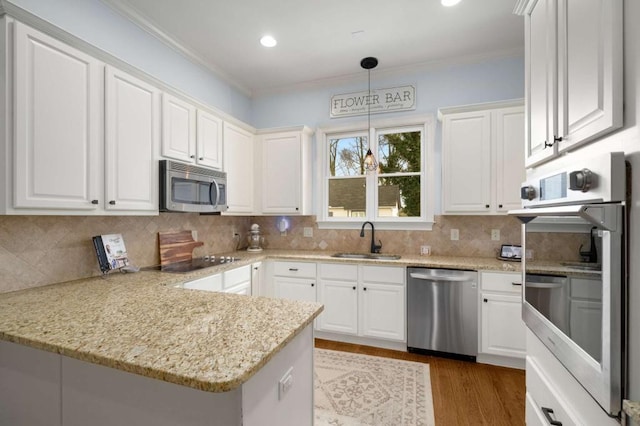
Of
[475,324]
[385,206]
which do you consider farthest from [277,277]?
[475,324]

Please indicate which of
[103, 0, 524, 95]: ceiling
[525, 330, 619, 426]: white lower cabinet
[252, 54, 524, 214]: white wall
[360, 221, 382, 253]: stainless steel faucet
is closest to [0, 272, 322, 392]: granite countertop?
[525, 330, 619, 426]: white lower cabinet

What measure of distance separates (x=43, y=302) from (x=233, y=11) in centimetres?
248

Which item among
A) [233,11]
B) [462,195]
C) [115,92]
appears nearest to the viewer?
[115,92]

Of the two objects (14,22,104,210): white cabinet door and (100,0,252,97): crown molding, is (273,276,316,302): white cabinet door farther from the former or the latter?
(100,0,252,97): crown molding

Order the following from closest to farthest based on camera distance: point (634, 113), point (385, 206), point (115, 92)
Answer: point (634, 113) < point (115, 92) < point (385, 206)

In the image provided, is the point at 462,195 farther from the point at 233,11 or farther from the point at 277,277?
the point at 233,11

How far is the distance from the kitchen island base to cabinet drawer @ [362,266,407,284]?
1.76 metres

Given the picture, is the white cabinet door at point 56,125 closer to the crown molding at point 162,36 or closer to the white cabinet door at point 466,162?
the crown molding at point 162,36

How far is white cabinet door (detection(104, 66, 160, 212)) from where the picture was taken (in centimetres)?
202

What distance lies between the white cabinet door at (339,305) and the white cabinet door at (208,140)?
173 centimetres

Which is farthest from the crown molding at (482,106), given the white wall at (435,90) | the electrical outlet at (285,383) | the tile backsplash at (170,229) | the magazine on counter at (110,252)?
the magazine on counter at (110,252)

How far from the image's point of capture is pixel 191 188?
8.81 feet

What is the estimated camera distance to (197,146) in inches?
112

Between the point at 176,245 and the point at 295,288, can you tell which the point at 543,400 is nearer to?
the point at 295,288
